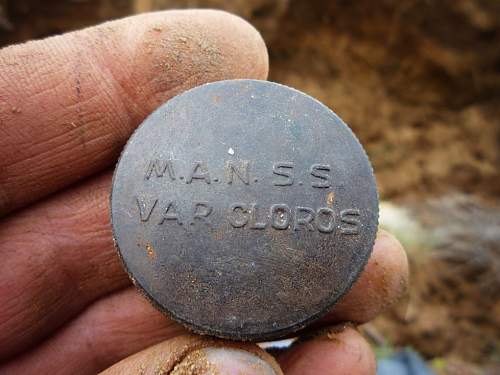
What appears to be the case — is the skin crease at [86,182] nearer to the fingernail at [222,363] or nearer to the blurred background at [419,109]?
the fingernail at [222,363]

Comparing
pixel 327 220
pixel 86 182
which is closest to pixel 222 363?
pixel 327 220

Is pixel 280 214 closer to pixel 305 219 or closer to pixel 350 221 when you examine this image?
pixel 305 219

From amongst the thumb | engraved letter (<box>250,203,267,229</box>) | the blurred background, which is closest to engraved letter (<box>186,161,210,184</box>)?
engraved letter (<box>250,203,267,229</box>)

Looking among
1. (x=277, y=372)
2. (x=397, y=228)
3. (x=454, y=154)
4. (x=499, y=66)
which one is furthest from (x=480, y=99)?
(x=277, y=372)

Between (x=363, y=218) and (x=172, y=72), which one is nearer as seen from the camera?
(x=363, y=218)

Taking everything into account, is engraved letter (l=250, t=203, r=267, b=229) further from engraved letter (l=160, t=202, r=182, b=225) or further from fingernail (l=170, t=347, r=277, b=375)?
fingernail (l=170, t=347, r=277, b=375)

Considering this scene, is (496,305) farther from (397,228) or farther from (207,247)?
(207,247)
